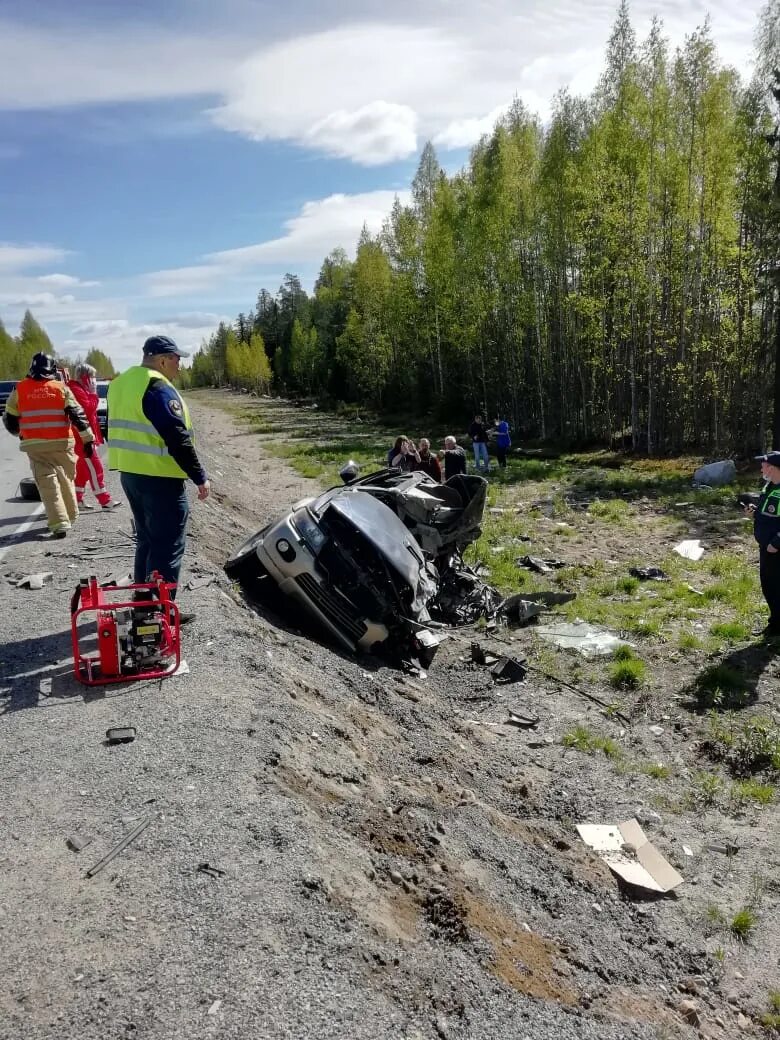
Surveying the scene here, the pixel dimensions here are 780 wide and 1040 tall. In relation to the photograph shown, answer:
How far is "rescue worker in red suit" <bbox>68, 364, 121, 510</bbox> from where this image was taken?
9227mm

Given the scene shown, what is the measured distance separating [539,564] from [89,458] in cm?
621

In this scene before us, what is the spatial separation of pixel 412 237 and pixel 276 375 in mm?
49116

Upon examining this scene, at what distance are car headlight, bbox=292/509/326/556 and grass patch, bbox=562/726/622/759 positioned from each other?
257cm

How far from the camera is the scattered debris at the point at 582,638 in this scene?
7.65 metres

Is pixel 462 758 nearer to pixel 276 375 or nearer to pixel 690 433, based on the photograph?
pixel 690 433

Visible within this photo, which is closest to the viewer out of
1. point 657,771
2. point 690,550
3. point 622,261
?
point 657,771

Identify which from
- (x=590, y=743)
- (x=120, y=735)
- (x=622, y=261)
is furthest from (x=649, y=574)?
(x=622, y=261)

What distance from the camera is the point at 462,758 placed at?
17.2ft

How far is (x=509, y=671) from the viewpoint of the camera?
7.14m

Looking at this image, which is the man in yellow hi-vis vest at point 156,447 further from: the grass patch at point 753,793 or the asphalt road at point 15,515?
the grass patch at point 753,793

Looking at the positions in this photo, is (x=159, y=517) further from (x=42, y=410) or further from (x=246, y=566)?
(x=42, y=410)

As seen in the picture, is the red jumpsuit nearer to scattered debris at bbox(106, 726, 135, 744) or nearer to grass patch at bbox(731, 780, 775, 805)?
scattered debris at bbox(106, 726, 135, 744)

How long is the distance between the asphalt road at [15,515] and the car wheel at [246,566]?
232 centimetres

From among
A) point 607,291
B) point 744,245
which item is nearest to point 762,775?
point 744,245
